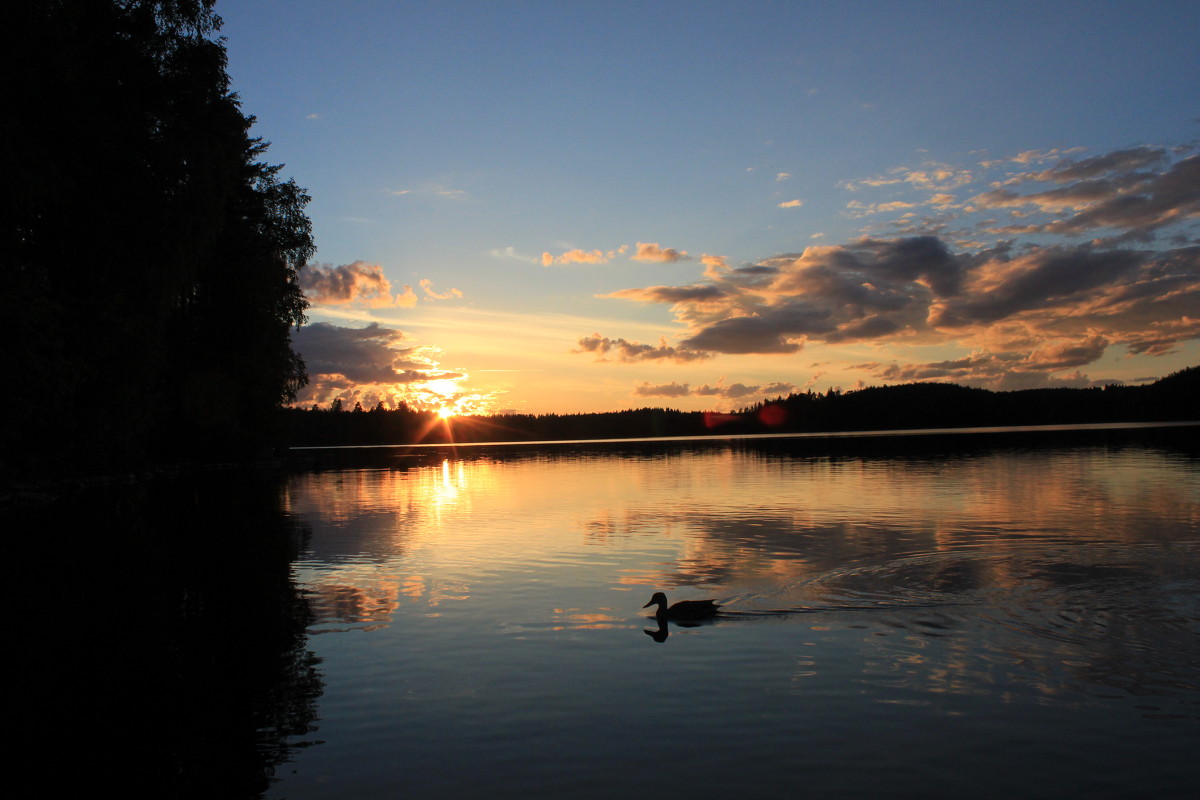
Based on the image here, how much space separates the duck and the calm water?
266 mm

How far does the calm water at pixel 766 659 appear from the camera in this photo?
8453 millimetres

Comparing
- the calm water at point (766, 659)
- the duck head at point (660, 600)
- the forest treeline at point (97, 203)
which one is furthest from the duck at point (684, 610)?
the forest treeline at point (97, 203)

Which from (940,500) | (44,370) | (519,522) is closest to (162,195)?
(44,370)

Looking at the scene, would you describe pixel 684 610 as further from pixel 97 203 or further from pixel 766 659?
pixel 97 203

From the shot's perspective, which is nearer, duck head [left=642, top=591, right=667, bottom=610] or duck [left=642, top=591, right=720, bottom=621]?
duck [left=642, top=591, right=720, bottom=621]

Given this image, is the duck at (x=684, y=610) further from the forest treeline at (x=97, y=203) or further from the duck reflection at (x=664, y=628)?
the forest treeline at (x=97, y=203)

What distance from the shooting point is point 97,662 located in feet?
41.6

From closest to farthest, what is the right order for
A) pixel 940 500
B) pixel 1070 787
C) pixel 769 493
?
pixel 1070 787 → pixel 940 500 → pixel 769 493

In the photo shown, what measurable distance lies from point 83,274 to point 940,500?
3692 centimetres

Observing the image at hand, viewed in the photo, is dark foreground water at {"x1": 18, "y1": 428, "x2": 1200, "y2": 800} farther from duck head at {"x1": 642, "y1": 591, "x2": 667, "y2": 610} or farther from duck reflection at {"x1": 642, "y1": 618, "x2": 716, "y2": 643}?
duck head at {"x1": 642, "y1": 591, "x2": 667, "y2": 610}

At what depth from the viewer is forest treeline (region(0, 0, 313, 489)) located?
92.2 ft

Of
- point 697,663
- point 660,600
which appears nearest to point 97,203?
point 660,600

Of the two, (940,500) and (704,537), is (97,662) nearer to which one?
(704,537)

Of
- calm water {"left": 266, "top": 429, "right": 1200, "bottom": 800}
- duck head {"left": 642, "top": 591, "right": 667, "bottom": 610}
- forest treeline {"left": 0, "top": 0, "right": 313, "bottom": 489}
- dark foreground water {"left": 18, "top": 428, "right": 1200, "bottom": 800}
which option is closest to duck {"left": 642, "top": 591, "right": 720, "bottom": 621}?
duck head {"left": 642, "top": 591, "right": 667, "bottom": 610}
